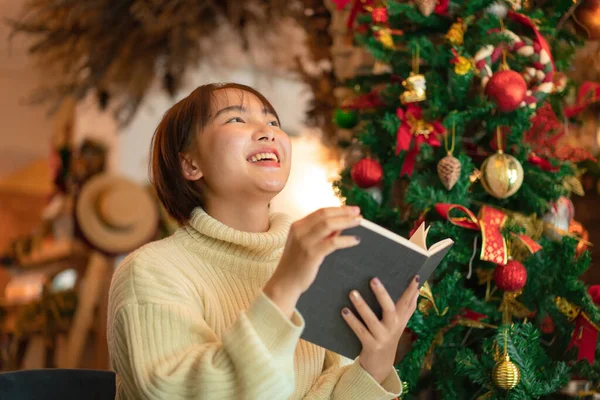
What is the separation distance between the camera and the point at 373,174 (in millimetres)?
1535

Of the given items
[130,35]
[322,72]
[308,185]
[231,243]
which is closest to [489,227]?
[231,243]

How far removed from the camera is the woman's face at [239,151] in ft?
3.68

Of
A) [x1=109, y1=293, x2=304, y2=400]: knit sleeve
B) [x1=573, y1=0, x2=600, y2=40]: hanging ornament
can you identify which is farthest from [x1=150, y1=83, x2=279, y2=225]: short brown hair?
[x1=573, y1=0, x2=600, y2=40]: hanging ornament

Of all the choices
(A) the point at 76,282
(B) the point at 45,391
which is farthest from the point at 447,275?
(A) the point at 76,282

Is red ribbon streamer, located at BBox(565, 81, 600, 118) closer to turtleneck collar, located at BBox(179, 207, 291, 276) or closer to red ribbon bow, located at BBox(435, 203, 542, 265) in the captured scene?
red ribbon bow, located at BBox(435, 203, 542, 265)

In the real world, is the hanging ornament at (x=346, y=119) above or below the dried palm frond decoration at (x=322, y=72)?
above

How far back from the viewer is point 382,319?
1.00 meters

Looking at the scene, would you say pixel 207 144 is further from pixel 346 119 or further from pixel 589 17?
pixel 589 17

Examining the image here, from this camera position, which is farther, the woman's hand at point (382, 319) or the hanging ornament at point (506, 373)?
the hanging ornament at point (506, 373)

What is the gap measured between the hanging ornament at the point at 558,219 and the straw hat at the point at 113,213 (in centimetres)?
220

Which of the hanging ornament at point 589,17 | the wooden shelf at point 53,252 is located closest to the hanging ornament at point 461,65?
the hanging ornament at point 589,17

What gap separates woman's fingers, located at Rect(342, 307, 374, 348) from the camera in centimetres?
98

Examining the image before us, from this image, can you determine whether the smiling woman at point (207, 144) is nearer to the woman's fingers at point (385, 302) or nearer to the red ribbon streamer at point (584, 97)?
the woman's fingers at point (385, 302)

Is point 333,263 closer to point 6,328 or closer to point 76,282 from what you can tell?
point 76,282
